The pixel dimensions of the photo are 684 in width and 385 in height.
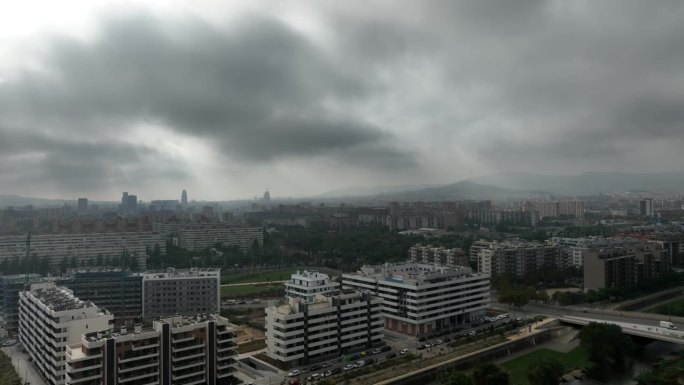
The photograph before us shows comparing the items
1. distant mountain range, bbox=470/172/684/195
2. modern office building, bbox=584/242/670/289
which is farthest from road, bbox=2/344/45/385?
distant mountain range, bbox=470/172/684/195

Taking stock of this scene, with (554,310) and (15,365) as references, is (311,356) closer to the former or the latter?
(15,365)

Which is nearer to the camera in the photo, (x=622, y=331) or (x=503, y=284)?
(x=622, y=331)

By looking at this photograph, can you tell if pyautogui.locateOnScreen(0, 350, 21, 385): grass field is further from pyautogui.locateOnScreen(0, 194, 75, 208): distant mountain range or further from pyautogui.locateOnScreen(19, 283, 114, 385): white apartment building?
pyautogui.locateOnScreen(0, 194, 75, 208): distant mountain range

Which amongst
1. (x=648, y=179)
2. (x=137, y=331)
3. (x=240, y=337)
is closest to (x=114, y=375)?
(x=137, y=331)

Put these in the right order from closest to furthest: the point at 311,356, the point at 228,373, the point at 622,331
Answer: the point at 228,373 < the point at 311,356 < the point at 622,331

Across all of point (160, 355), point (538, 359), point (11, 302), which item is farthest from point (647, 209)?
point (11, 302)

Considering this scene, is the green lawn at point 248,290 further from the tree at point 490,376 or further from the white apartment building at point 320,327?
the tree at point 490,376

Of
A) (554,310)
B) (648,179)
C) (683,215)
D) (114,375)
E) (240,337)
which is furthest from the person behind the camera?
(648,179)

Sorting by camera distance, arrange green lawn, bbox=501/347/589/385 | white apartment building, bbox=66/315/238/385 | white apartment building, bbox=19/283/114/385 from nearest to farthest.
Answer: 1. white apartment building, bbox=66/315/238/385
2. white apartment building, bbox=19/283/114/385
3. green lawn, bbox=501/347/589/385
